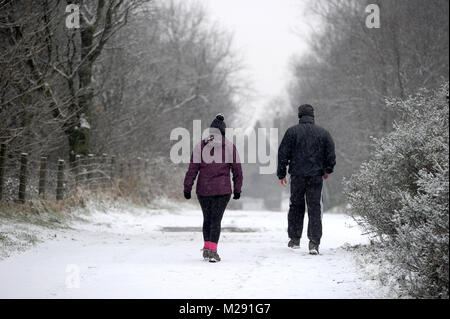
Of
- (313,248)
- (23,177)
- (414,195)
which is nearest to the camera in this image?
(414,195)

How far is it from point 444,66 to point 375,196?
19.0 meters

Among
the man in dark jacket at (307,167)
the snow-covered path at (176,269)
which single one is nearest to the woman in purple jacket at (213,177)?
the snow-covered path at (176,269)

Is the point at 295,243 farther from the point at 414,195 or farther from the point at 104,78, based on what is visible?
the point at 104,78

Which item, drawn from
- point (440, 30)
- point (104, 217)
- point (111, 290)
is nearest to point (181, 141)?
point (440, 30)

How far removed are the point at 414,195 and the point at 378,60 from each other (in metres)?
20.4

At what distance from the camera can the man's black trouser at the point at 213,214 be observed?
8.43 m

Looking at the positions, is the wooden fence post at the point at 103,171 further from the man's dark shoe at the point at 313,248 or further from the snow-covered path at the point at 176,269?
the man's dark shoe at the point at 313,248

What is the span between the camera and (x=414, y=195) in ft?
26.1

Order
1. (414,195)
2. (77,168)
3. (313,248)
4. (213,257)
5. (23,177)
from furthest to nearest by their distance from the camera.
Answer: (77,168)
(23,177)
(313,248)
(213,257)
(414,195)

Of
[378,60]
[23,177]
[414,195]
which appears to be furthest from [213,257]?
[378,60]

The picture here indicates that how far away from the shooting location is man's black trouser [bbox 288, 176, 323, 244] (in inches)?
360

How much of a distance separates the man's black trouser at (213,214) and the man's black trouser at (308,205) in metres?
1.33

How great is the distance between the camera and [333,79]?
1421 inches
